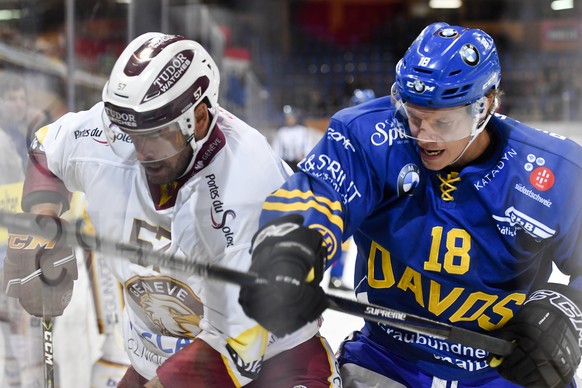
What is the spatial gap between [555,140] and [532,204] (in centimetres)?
13

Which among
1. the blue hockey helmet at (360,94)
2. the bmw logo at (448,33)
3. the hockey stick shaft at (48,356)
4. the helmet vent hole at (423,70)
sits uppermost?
the bmw logo at (448,33)

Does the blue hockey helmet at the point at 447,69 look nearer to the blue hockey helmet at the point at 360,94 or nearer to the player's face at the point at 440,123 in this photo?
the player's face at the point at 440,123

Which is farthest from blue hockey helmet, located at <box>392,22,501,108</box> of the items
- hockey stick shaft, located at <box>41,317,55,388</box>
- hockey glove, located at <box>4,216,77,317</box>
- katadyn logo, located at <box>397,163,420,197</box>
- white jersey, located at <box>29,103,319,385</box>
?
hockey stick shaft, located at <box>41,317,55,388</box>

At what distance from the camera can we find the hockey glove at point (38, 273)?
4.62 feet

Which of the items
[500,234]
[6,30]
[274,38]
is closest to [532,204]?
[500,234]

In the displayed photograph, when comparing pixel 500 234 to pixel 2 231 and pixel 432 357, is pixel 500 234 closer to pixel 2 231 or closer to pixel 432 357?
pixel 432 357

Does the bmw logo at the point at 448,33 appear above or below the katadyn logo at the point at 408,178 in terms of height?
above

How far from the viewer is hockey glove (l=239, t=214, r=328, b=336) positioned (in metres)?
1.06

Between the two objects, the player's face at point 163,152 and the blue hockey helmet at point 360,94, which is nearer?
the player's face at point 163,152

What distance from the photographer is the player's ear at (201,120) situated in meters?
1.26

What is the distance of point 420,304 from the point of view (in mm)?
1336

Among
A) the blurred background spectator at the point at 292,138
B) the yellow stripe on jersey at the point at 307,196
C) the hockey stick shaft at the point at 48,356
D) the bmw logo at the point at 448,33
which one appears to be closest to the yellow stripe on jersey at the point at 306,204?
the yellow stripe on jersey at the point at 307,196

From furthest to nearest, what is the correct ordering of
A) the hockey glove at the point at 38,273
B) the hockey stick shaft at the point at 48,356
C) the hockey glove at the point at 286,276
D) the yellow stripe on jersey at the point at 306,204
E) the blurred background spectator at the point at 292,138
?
the blurred background spectator at the point at 292,138, the hockey stick shaft at the point at 48,356, the hockey glove at the point at 38,273, the yellow stripe on jersey at the point at 306,204, the hockey glove at the point at 286,276

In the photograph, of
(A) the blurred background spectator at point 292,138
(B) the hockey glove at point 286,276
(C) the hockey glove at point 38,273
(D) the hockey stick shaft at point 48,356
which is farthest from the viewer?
(A) the blurred background spectator at point 292,138
